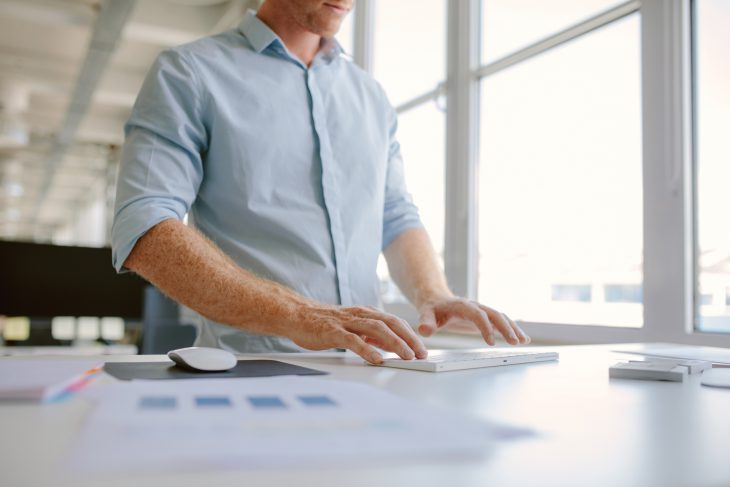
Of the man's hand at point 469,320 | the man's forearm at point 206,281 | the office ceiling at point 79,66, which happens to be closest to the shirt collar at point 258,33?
the man's forearm at point 206,281

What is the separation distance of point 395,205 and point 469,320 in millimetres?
650

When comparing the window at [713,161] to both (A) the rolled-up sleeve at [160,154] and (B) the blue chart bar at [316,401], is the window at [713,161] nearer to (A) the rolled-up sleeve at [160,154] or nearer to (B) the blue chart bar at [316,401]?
(A) the rolled-up sleeve at [160,154]

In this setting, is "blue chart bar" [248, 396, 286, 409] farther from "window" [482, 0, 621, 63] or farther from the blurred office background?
"window" [482, 0, 621, 63]

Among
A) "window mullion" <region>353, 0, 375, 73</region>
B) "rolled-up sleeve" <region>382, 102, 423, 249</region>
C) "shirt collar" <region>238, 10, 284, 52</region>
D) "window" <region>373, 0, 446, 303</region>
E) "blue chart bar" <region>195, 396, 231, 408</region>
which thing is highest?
"window mullion" <region>353, 0, 375, 73</region>

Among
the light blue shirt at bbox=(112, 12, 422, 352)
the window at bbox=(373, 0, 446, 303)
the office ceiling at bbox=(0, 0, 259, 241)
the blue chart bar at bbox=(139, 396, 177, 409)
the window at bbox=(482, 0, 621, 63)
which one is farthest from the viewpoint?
the office ceiling at bbox=(0, 0, 259, 241)

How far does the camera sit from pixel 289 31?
160cm

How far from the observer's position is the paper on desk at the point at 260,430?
14.3 inches

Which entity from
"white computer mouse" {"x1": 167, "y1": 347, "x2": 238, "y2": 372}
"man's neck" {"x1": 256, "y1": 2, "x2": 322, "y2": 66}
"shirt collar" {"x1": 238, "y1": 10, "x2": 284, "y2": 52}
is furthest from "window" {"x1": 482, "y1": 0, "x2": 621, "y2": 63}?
"white computer mouse" {"x1": 167, "y1": 347, "x2": 238, "y2": 372}

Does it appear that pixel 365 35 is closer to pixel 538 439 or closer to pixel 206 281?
pixel 206 281

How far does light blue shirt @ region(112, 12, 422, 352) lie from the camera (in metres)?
1.29

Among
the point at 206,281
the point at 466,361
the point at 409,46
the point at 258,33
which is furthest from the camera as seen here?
the point at 409,46

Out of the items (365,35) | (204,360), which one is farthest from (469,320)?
(365,35)

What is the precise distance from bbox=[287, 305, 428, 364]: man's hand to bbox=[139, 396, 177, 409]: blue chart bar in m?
A: 0.41

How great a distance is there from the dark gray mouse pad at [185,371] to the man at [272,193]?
5.7 inches
